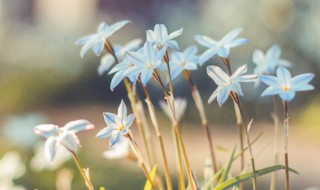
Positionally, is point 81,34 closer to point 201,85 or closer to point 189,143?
point 201,85

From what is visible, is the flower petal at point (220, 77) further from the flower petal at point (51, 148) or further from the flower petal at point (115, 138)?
the flower petal at point (51, 148)

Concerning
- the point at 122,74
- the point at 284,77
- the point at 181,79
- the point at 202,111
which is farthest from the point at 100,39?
the point at 181,79

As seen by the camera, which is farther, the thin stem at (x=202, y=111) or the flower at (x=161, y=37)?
the thin stem at (x=202, y=111)

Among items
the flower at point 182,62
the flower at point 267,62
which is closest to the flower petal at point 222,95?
the flower at point 182,62

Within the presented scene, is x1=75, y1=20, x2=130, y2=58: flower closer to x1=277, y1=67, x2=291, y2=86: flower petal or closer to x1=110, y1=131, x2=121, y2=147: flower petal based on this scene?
x1=110, y1=131, x2=121, y2=147: flower petal

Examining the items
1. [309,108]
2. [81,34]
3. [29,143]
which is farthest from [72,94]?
[29,143]

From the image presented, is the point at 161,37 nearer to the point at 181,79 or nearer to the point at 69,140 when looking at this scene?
the point at 69,140
